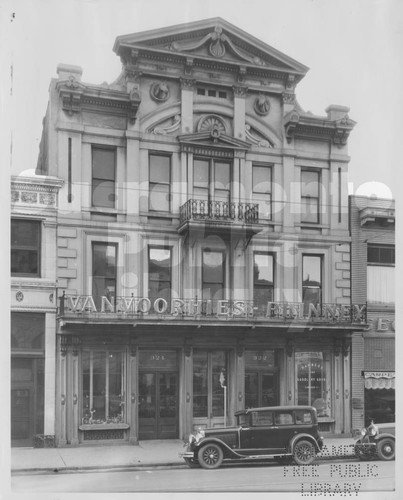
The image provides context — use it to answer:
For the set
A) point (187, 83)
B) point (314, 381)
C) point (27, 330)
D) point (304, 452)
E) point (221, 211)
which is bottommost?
point (304, 452)

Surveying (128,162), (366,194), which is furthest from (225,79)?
(366,194)

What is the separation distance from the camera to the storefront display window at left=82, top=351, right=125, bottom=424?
13.7 meters

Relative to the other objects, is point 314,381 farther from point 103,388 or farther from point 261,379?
point 103,388

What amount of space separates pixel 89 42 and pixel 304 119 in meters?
4.65

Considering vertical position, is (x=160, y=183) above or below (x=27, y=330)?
above

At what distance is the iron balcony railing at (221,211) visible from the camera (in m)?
13.9

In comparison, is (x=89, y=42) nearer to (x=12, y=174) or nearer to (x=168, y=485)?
(x=12, y=174)

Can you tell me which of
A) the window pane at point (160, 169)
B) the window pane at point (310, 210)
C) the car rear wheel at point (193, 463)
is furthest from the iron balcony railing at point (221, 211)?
the car rear wheel at point (193, 463)

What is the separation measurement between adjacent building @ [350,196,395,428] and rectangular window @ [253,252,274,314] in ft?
6.07

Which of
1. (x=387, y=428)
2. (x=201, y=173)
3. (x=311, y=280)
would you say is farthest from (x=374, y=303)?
(x=201, y=173)

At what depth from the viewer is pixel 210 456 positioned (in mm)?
13125

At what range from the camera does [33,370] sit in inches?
520

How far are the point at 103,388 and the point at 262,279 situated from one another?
3.82 m

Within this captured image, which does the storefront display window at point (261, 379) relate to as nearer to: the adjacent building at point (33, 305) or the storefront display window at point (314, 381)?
the storefront display window at point (314, 381)
